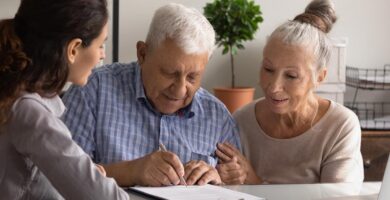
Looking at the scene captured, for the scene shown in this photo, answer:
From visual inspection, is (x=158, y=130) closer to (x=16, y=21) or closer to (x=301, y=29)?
(x=301, y=29)

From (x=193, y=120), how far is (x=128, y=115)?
0.19m

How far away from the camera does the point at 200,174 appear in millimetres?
1717

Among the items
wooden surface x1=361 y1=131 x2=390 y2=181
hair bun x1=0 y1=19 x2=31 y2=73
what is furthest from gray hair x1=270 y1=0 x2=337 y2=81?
wooden surface x1=361 y1=131 x2=390 y2=181

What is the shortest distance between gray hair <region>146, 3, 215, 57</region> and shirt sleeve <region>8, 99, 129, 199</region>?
0.76 m

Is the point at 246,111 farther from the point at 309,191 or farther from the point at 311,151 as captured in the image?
the point at 309,191

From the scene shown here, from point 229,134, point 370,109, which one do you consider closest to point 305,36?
point 229,134

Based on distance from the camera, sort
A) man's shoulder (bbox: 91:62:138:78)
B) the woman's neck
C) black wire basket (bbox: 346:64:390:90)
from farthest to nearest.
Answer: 1. black wire basket (bbox: 346:64:390:90)
2. the woman's neck
3. man's shoulder (bbox: 91:62:138:78)

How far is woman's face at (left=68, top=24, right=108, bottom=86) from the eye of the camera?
4.10 feet

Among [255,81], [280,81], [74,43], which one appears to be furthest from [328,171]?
[255,81]

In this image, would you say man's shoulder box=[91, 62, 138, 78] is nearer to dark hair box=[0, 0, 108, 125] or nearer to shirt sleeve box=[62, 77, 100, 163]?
shirt sleeve box=[62, 77, 100, 163]

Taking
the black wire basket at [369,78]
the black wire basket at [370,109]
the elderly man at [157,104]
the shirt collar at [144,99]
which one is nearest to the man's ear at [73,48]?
the elderly man at [157,104]

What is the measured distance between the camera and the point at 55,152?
43.0 inches

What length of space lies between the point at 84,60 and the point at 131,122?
0.66 meters

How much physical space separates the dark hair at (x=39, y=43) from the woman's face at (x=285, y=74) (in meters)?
0.87
